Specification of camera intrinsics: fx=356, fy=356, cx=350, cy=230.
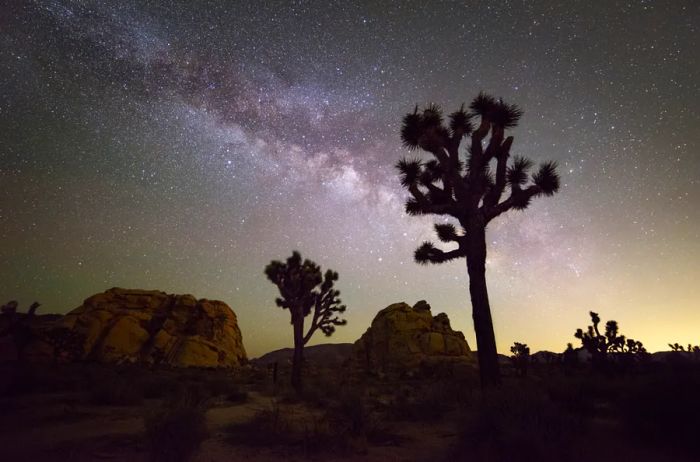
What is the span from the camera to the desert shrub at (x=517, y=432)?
13.4ft

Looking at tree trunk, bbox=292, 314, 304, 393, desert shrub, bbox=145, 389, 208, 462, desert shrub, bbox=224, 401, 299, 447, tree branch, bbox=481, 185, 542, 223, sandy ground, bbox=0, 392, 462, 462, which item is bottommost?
sandy ground, bbox=0, 392, 462, 462

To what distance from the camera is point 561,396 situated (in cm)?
760

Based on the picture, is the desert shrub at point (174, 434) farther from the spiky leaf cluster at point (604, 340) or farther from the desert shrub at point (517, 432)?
the spiky leaf cluster at point (604, 340)

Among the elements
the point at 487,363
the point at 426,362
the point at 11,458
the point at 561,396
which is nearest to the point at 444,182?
the point at 487,363

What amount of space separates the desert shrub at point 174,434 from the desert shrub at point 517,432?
3464 millimetres

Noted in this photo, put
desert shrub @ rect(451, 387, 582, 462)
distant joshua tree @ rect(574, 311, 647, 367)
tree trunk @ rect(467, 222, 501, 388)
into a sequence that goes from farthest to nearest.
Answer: distant joshua tree @ rect(574, 311, 647, 367), tree trunk @ rect(467, 222, 501, 388), desert shrub @ rect(451, 387, 582, 462)

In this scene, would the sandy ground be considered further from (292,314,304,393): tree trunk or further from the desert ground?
(292,314,304,393): tree trunk

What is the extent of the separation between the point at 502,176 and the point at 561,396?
5.93 m

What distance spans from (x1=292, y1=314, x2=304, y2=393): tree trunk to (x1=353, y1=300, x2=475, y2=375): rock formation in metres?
20.2

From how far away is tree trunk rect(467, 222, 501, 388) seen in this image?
9.15 meters

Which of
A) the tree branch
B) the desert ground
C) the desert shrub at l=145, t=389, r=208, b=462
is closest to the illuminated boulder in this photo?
the desert ground

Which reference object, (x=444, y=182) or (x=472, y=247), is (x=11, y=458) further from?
(x=444, y=182)

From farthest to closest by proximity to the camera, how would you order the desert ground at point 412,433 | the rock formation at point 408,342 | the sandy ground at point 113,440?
the rock formation at point 408,342 → the sandy ground at point 113,440 → the desert ground at point 412,433

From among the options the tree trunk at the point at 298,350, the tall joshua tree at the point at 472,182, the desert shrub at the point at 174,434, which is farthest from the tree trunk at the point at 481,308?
the tree trunk at the point at 298,350
